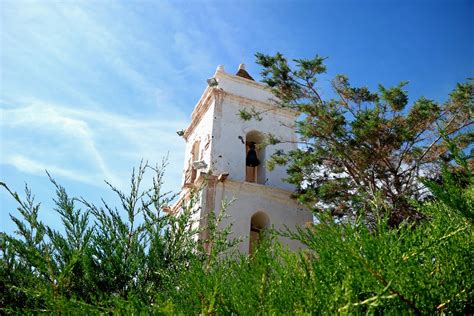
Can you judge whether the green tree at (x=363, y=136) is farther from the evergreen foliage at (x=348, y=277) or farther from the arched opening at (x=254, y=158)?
the evergreen foliage at (x=348, y=277)

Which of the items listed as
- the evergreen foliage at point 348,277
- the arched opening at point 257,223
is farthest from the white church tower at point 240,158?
the evergreen foliage at point 348,277

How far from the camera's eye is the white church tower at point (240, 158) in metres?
11.8

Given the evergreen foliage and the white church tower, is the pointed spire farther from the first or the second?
the evergreen foliage

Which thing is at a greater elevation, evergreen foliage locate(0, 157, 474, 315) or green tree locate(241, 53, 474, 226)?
green tree locate(241, 53, 474, 226)

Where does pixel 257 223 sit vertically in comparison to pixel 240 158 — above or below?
below

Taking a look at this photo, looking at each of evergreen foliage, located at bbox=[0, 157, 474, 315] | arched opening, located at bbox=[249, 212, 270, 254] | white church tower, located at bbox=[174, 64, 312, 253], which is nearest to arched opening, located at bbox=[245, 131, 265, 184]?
white church tower, located at bbox=[174, 64, 312, 253]

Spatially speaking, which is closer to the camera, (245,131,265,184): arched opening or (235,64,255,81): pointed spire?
(245,131,265,184): arched opening

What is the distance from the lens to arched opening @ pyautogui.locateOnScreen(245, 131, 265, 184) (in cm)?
1329

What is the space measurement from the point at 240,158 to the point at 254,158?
1.98 ft

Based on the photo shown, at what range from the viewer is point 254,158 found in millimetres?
13297

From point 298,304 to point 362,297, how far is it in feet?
0.94

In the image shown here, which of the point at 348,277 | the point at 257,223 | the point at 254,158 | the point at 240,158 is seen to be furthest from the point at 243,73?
the point at 348,277

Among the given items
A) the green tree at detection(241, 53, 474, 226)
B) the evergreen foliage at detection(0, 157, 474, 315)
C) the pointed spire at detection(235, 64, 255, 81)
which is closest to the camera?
the evergreen foliage at detection(0, 157, 474, 315)

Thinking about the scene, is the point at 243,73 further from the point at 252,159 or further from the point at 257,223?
the point at 257,223
